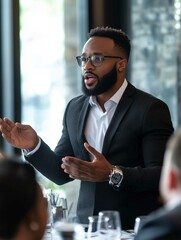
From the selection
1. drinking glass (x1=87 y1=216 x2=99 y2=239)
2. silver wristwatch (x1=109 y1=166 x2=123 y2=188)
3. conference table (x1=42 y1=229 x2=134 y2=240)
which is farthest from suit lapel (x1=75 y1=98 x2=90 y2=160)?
drinking glass (x1=87 y1=216 x2=99 y2=239)

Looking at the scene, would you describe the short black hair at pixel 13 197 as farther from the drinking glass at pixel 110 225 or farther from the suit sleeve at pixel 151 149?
the suit sleeve at pixel 151 149

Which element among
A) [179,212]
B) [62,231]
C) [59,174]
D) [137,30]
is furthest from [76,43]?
[179,212]

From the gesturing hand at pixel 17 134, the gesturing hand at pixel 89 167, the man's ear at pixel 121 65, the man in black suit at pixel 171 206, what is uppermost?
the man's ear at pixel 121 65

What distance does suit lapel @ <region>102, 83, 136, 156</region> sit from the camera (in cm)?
370

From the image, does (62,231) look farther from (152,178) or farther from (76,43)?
(76,43)

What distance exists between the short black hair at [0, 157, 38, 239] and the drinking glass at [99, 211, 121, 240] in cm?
91

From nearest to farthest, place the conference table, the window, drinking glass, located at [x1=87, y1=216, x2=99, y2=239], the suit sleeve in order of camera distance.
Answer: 1. drinking glass, located at [x1=87, y1=216, x2=99, y2=239]
2. the conference table
3. the suit sleeve
4. the window

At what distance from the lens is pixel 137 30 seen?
592 centimetres

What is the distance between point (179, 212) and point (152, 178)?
1.62m

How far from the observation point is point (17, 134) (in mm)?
3641

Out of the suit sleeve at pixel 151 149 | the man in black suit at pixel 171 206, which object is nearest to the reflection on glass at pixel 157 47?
the suit sleeve at pixel 151 149

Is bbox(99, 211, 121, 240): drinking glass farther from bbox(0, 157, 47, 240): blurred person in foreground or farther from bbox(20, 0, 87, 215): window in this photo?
bbox(20, 0, 87, 215): window

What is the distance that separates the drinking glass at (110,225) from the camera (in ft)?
9.16

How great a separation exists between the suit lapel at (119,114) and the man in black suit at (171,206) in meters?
1.65
